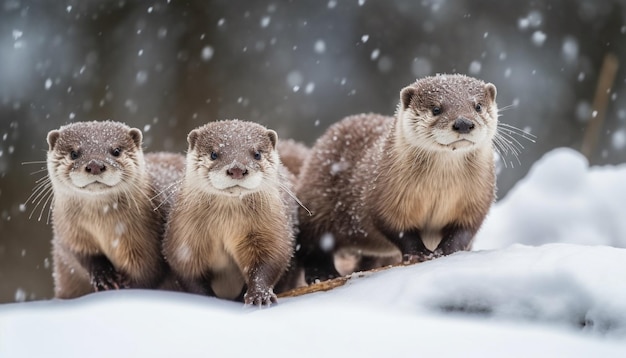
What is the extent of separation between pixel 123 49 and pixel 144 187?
346cm

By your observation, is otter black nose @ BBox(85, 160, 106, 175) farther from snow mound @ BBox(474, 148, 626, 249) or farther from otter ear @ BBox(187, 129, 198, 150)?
snow mound @ BBox(474, 148, 626, 249)

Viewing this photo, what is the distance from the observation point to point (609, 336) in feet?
7.06

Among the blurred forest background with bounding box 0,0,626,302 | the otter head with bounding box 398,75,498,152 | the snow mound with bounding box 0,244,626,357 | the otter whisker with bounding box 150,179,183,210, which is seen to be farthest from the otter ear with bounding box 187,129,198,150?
the blurred forest background with bounding box 0,0,626,302

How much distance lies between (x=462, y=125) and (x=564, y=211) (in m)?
2.09

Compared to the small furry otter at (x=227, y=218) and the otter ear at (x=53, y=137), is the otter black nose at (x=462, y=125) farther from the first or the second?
the otter ear at (x=53, y=137)

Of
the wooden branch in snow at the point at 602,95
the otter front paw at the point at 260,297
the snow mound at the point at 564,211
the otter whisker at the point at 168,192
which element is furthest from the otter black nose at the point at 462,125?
the wooden branch in snow at the point at 602,95

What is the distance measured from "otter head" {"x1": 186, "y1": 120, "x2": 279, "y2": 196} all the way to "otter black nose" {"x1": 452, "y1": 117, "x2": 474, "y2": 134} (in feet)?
2.26

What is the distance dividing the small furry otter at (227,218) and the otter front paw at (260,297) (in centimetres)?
3

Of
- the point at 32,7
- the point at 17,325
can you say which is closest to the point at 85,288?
the point at 17,325

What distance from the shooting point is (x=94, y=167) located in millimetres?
2908

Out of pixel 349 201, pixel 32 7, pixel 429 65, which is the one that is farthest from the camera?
pixel 429 65

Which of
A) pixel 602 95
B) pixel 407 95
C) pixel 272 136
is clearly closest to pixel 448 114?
pixel 407 95

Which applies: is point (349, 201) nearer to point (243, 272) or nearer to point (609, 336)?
point (243, 272)

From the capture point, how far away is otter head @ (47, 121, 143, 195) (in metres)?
2.93
